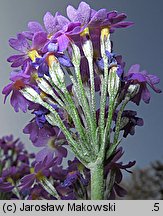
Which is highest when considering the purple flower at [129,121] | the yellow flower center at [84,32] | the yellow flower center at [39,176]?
the yellow flower center at [84,32]

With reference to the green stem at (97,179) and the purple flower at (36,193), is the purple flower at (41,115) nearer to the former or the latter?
the green stem at (97,179)

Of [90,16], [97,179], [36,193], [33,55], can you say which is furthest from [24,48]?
[36,193]

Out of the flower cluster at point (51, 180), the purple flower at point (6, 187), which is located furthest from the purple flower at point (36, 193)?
the purple flower at point (6, 187)

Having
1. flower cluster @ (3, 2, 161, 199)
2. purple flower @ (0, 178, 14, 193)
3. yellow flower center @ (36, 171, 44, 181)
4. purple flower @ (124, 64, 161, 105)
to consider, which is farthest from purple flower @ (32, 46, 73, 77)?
purple flower @ (0, 178, 14, 193)

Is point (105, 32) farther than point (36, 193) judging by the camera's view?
No

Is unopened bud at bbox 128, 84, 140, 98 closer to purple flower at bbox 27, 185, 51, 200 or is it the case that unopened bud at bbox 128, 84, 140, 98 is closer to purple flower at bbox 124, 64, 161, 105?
purple flower at bbox 124, 64, 161, 105

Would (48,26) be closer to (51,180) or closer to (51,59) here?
(51,59)

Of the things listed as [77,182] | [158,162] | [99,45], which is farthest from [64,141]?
[158,162]
